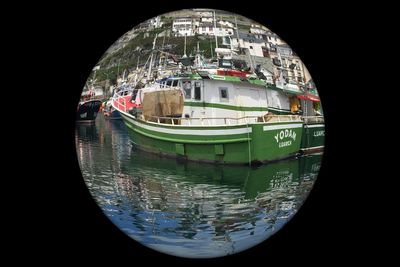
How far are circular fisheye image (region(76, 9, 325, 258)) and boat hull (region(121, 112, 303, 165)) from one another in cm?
2

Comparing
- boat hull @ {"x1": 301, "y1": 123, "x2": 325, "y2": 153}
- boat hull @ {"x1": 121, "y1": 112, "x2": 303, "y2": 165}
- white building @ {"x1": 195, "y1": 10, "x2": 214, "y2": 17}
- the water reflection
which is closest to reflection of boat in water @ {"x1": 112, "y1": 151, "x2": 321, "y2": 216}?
the water reflection

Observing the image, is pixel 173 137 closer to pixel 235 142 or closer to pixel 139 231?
pixel 235 142

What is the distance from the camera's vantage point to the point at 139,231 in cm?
1310

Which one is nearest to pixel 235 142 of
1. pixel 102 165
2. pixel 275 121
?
pixel 275 121

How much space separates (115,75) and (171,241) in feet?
9.81

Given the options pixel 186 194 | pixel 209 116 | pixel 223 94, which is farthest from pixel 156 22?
pixel 186 194

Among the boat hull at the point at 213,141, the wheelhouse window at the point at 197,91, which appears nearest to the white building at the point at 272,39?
the boat hull at the point at 213,141

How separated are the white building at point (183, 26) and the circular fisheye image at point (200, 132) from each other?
2cm

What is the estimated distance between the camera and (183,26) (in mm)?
12750

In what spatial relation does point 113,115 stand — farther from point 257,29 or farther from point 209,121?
point 257,29

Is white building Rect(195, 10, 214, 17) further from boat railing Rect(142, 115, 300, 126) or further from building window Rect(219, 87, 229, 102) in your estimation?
boat railing Rect(142, 115, 300, 126)

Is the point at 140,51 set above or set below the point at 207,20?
below

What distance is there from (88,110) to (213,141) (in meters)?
2.53

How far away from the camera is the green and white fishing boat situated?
12133mm
